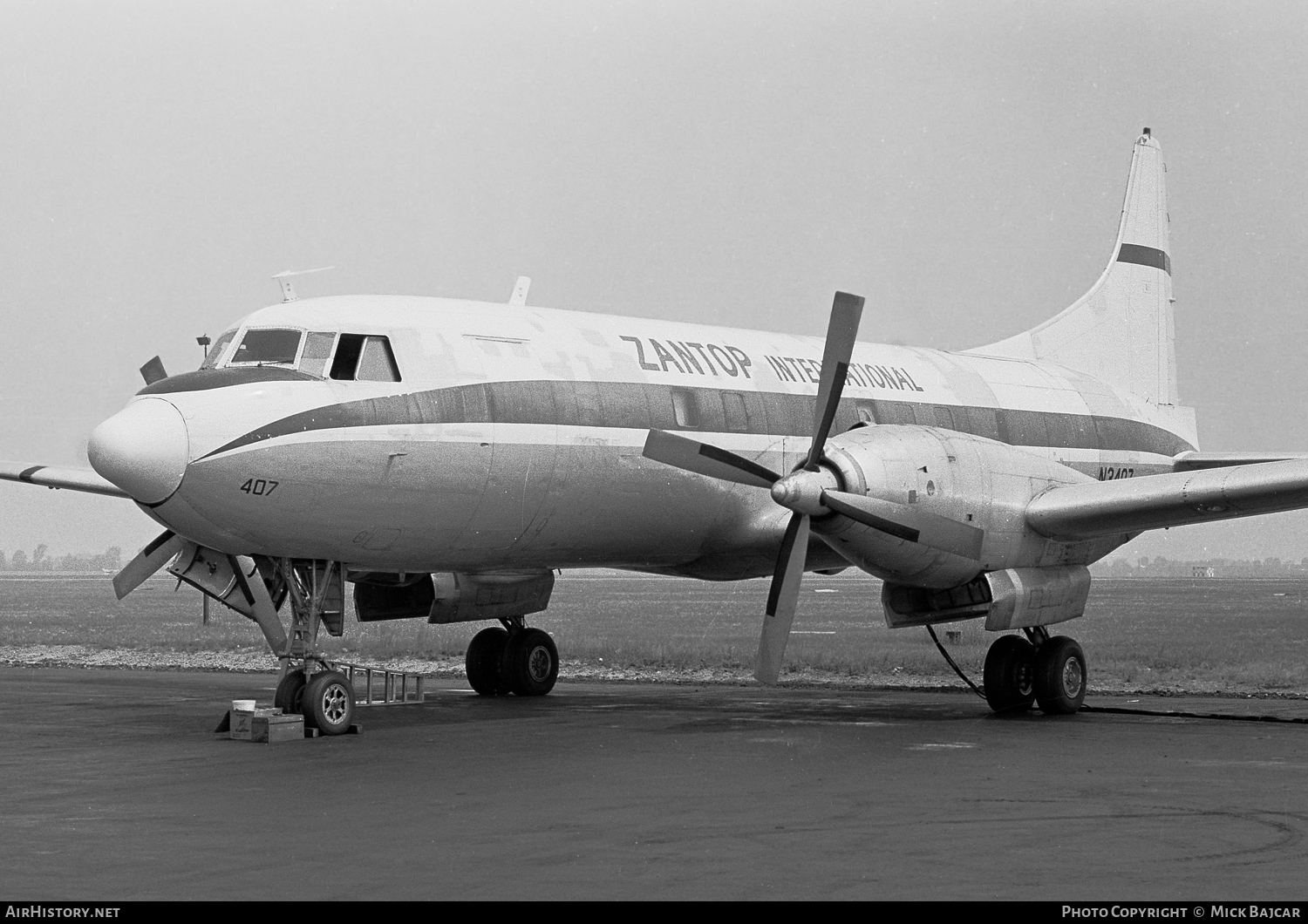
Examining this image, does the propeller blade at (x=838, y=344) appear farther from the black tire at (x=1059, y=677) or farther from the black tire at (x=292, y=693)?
the black tire at (x=292, y=693)

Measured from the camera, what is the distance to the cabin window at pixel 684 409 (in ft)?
61.0

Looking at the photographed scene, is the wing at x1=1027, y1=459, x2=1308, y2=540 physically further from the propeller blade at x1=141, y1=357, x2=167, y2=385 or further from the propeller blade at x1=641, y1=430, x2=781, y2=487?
the propeller blade at x1=141, y1=357, x2=167, y2=385

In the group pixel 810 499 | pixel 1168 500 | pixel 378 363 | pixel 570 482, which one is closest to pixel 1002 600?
pixel 1168 500

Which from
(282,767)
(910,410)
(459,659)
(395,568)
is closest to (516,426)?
(395,568)

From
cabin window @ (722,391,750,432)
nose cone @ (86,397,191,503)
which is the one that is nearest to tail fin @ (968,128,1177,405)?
cabin window @ (722,391,750,432)

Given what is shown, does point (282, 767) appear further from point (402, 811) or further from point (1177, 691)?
point (1177, 691)

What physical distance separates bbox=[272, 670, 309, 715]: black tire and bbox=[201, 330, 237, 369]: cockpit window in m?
3.36

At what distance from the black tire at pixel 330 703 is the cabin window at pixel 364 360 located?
122 inches

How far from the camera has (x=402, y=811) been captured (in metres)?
10.6

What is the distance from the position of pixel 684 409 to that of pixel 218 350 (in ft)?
18.1

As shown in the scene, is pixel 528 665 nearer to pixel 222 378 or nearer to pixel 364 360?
pixel 364 360

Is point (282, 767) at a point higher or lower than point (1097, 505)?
lower
